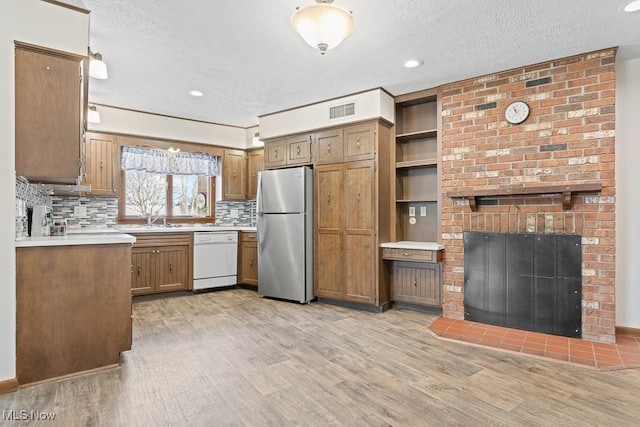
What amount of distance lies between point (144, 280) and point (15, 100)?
9.45 ft

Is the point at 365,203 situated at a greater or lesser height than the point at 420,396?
greater

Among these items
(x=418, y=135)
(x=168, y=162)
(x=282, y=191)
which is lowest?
(x=282, y=191)

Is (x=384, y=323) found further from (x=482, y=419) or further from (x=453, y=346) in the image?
(x=482, y=419)

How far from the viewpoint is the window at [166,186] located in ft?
16.8

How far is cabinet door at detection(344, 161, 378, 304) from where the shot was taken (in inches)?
162

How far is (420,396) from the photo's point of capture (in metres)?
2.16

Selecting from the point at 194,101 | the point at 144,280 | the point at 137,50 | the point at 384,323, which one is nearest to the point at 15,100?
the point at 137,50

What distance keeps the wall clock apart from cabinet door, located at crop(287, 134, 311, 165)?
7.48 ft

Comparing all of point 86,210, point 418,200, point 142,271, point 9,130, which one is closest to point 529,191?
point 418,200

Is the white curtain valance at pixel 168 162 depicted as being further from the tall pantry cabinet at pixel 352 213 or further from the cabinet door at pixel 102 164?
the tall pantry cabinet at pixel 352 213

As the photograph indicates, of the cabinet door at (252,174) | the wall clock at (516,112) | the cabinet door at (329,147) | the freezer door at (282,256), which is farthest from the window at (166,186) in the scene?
the wall clock at (516,112)

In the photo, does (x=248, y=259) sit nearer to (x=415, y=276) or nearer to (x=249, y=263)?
(x=249, y=263)

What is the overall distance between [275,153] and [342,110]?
3.91ft

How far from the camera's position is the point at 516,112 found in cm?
352
